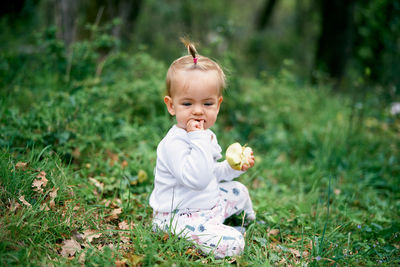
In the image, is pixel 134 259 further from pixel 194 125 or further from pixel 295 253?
pixel 295 253

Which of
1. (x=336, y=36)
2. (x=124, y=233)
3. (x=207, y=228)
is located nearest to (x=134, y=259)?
(x=124, y=233)

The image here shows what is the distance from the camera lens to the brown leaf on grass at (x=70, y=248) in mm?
1763

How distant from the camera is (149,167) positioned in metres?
2.78

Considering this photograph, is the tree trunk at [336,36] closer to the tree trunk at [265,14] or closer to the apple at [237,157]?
the apple at [237,157]

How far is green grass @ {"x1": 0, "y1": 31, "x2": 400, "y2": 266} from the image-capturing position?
1.86m

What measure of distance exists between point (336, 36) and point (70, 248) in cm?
685

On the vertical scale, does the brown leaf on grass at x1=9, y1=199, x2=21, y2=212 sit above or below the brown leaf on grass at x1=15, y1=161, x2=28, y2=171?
below

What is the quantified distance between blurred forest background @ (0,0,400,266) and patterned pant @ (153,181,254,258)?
62 millimetres

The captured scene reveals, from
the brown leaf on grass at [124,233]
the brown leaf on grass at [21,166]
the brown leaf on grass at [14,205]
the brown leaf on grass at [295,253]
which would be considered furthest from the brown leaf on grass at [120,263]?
the brown leaf on grass at [295,253]

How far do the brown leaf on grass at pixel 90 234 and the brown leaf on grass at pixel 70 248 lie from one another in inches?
2.4

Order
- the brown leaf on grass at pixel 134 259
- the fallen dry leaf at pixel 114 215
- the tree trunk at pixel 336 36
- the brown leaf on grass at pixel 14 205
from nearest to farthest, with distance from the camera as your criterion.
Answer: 1. the brown leaf on grass at pixel 134 259
2. the brown leaf on grass at pixel 14 205
3. the fallen dry leaf at pixel 114 215
4. the tree trunk at pixel 336 36

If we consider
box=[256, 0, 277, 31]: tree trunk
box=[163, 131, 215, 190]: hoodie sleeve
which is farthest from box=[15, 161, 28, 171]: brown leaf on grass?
box=[256, 0, 277, 31]: tree trunk

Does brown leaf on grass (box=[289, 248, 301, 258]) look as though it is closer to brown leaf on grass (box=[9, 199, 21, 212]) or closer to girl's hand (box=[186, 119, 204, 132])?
girl's hand (box=[186, 119, 204, 132])

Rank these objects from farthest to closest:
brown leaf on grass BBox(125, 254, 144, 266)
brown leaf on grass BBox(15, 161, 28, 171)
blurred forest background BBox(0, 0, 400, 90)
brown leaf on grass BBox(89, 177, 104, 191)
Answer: blurred forest background BBox(0, 0, 400, 90), brown leaf on grass BBox(89, 177, 104, 191), brown leaf on grass BBox(15, 161, 28, 171), brown leaf on grass BBox(125, 254, 144, 266)
